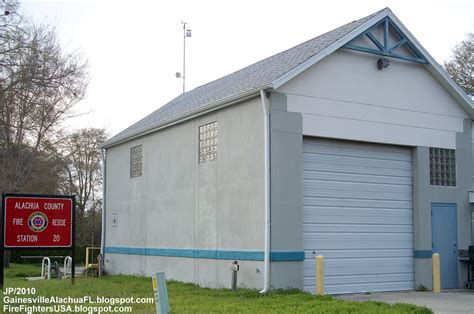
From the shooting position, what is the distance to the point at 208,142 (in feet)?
61.4

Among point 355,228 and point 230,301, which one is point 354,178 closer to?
point 355,228

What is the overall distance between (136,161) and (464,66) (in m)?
22.3

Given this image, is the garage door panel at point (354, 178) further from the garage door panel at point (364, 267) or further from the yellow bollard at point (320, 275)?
the yellow bollard at point (320, 275)

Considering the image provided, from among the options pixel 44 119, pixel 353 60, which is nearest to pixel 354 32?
pixel 353 60

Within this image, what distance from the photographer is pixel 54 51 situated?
27250mm

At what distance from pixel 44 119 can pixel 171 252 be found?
39.3 feet

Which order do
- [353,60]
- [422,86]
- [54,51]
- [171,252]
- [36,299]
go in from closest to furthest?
[36,299]
[353,60]
[422,86]
[171,252]
[54,51]

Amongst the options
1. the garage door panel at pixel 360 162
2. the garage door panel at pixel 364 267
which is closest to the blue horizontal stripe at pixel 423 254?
Result: the garage door panel at pixel 364 267

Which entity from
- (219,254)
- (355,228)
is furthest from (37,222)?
(355,228)

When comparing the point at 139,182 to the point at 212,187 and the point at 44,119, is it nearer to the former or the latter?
the point at 212,187

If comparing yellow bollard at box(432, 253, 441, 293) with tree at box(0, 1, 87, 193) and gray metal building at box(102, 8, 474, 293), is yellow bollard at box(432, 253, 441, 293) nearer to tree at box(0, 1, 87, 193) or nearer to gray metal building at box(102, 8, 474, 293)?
gray metal building at box(102, 8, 474, 293)

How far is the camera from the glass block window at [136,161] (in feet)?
76.2

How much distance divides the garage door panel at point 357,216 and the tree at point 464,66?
2048cm

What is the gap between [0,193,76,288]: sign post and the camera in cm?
1498
